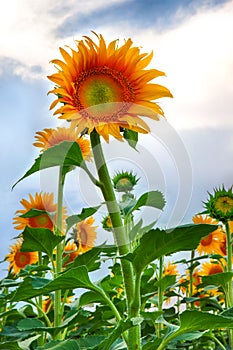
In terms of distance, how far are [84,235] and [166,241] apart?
1.54m

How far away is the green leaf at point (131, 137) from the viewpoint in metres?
1.22

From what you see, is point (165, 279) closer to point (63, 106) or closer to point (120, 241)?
point (120, 241)

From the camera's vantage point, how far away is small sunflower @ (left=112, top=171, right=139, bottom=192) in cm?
213

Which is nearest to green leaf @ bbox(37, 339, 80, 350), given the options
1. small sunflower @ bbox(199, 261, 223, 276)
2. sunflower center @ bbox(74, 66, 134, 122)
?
sunflower center @ bbox(74, 66, 134, 122)

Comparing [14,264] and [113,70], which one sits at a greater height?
[113,70]

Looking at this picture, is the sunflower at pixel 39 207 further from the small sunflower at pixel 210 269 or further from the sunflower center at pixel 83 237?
the small sunflower at pixel 210 269

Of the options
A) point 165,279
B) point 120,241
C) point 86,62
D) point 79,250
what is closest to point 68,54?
point 86,62

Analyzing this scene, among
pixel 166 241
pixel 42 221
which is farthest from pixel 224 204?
pixel 166 241

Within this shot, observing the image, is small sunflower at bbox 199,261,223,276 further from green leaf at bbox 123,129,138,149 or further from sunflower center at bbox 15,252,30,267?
green leaf at bbox 123,129,138,149

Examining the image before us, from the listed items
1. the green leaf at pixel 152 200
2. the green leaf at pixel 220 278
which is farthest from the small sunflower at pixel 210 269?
the green leaf at pixel 152 200

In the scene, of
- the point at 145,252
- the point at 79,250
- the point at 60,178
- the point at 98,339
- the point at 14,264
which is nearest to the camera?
the point at 145,252

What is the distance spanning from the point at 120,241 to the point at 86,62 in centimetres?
42

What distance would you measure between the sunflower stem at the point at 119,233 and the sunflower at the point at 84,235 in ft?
4.34

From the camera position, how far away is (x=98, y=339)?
142 centimetres
